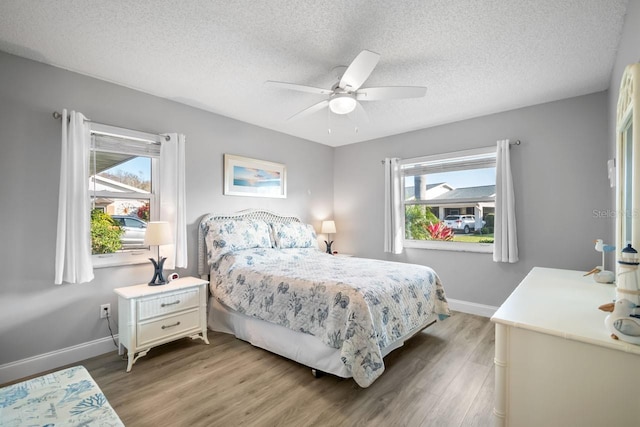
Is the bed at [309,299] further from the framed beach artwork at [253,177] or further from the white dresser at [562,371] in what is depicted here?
the white dresser at [562,371]

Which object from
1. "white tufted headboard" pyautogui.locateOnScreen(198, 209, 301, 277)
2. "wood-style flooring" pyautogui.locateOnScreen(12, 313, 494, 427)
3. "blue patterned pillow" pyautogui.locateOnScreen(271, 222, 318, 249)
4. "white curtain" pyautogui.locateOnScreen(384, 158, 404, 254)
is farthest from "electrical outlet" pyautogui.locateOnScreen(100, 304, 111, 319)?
"white curtain" pyautogui.locateOnScreen(384, 158, 404, 254)

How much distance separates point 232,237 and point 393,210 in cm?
238

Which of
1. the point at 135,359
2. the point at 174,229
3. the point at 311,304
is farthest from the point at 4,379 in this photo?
the point at 311,304

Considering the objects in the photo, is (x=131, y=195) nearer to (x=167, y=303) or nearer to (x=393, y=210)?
(x=167, y=303)

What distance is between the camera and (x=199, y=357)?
2609mm

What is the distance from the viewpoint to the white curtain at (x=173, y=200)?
3.01 m

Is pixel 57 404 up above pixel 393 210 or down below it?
below

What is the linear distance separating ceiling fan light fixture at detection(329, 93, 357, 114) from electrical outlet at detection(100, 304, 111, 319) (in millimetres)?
2750

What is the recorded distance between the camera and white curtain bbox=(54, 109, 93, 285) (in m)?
2.37

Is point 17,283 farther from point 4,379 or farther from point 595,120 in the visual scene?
point 595,120

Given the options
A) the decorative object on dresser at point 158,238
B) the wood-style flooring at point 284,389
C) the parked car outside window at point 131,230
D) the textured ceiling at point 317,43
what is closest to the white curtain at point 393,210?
the textured ceiling at point 317,43

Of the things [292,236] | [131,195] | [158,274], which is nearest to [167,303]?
[158,274]

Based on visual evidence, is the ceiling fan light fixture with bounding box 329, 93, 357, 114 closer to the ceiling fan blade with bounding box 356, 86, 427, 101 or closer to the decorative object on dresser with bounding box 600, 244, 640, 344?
the ceiling fan blade with bounding box 356, 86, 427, 101

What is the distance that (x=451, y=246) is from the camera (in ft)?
13.0
